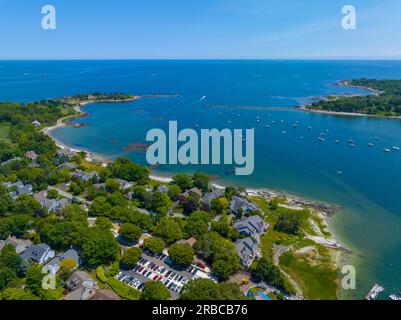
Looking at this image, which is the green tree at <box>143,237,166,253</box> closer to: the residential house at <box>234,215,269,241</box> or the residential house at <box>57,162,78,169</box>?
the residential house at <box>234,215,269,241</box>

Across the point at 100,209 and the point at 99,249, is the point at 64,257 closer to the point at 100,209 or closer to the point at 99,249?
the point at 99,249

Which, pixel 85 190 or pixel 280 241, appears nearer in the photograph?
pixel 280 241

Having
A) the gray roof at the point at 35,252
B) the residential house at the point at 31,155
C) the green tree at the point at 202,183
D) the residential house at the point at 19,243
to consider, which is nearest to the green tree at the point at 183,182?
the green tree at the point at 202,183

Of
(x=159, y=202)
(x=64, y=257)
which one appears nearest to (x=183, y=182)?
(x=159, y=202)

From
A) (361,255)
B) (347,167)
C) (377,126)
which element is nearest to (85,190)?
(361,255)

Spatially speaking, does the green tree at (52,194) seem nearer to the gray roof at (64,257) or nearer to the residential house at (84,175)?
the residential house at (84,175)

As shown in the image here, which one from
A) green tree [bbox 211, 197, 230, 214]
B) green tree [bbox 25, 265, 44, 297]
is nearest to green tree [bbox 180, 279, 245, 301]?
green tree [bbox 25, 265, 44, 297]
